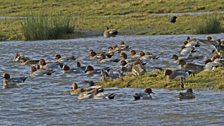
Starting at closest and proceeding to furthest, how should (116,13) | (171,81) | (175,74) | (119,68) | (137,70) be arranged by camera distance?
(171,81) < (175,74) < (137,70) < (119,68) < (116,13)

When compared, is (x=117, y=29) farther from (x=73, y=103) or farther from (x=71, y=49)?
(x=73, y=103)

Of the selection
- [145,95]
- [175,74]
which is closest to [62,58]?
[175,74]

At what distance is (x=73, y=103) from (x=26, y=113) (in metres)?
1.30

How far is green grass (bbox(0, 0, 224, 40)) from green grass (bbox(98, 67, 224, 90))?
15892 millimetres

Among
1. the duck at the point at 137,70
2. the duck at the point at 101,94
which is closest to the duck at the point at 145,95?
the duck at the point at 101,94

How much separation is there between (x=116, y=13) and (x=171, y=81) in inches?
1157

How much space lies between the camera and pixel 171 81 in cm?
1608

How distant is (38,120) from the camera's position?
42.6 ft

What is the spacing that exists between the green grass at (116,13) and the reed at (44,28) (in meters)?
0.68

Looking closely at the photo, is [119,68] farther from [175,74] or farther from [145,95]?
[145,95]

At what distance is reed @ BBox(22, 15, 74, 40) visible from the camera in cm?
3268

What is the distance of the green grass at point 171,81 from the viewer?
50.5ft

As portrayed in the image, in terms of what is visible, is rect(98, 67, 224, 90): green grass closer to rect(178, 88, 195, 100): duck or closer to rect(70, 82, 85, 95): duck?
rect(178, 88, 195, 100): duck

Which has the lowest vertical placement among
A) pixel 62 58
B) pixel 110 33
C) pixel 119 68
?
pixel 110 33
